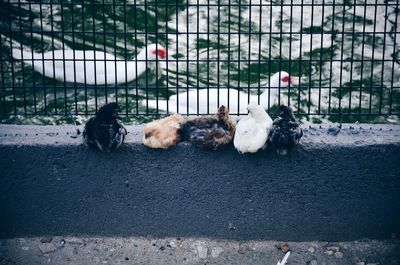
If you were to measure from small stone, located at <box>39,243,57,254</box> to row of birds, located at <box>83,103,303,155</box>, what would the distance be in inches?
36.7

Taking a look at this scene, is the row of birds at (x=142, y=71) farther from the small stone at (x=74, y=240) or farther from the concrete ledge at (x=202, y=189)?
the small stone at (x=74, y=240)

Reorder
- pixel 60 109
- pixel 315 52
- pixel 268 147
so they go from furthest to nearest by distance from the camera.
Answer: pixel 315 52, pixel 60 109, pixel 268 147

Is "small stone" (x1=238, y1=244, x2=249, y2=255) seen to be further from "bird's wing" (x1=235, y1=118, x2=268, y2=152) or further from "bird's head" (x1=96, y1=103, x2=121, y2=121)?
"bird's head" (x1=96, y1=103, x2=121, y2=121)

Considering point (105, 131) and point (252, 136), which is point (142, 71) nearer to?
point (105, 131)

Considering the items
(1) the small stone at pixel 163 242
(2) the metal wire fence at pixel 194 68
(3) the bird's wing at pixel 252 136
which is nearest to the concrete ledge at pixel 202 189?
(1) the small stone at pixel 163 242

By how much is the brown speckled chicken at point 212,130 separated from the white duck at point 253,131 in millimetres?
77

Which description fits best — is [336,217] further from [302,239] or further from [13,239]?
[13,239]

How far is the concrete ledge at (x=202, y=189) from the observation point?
4.81 metres

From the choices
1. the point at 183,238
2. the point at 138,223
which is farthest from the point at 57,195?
the point at 183,238

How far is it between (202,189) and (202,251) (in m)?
0.52

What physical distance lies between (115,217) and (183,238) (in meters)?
0.61

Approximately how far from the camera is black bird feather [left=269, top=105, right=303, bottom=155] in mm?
4566

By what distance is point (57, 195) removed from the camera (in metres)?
4.91

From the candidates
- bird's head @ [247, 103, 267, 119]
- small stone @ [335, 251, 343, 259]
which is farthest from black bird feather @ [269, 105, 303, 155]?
small stone @ [335, 251, 343, 259]
